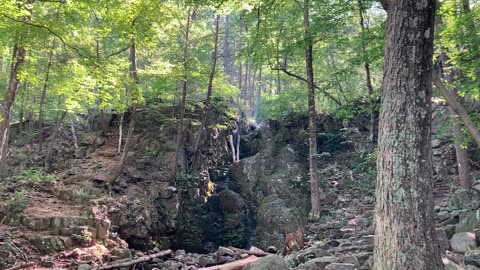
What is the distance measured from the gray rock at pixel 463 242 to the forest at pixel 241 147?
0.02 m

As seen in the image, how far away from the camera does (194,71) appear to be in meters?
14.1

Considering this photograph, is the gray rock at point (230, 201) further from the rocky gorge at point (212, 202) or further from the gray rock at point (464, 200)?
the gray rock at point (464, 200)

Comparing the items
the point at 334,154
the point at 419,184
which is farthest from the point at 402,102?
the point at 334,154

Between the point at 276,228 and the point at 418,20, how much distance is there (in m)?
10.1

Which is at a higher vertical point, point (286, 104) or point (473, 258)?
point (286, 104)

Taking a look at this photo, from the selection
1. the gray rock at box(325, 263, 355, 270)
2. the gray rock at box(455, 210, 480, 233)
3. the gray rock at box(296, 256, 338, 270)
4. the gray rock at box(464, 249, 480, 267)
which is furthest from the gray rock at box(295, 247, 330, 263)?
the gray rock at box(455, 210, 480, 233)

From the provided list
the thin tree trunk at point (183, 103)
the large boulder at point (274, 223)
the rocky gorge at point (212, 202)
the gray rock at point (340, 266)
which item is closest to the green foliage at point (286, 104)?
the rocky gorge at point (212, 202)

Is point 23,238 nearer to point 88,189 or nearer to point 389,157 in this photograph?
point 88,189

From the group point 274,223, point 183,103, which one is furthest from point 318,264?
point 183,103

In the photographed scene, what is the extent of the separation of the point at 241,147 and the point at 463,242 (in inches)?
561

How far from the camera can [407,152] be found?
3.82m

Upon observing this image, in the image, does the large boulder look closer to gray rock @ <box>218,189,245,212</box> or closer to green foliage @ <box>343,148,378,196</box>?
gray rock @ <box>218,189,245,212</box>

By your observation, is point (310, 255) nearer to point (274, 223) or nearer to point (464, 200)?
point (464, 200)

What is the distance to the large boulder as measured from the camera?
12.5 m
